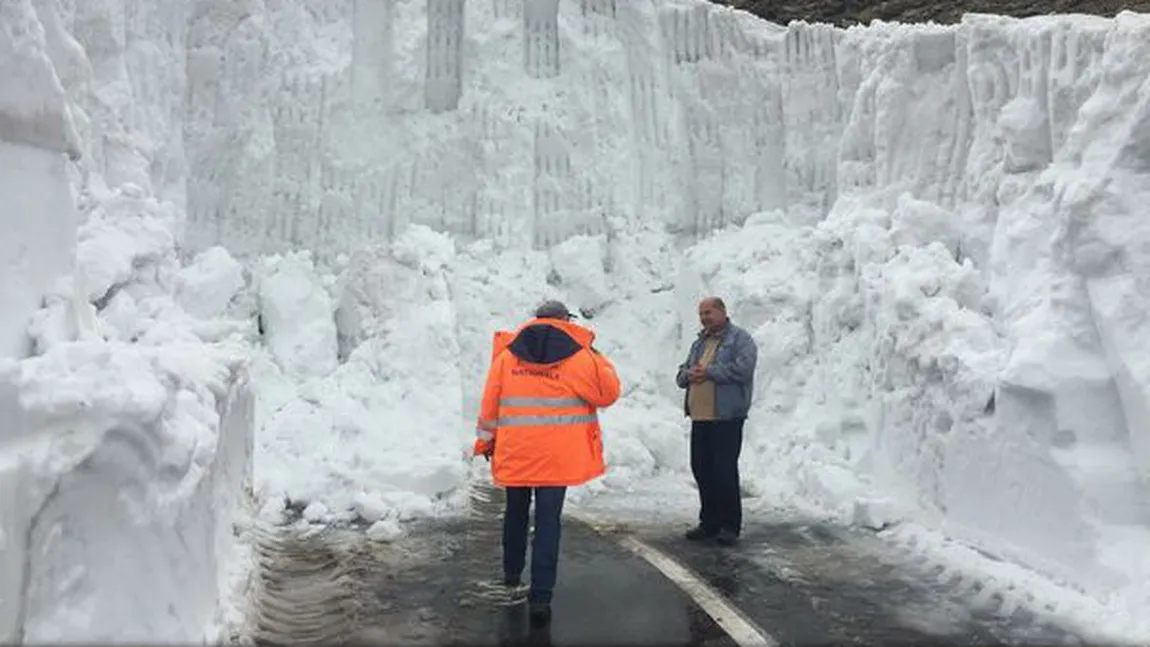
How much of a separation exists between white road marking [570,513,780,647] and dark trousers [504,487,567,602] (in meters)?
0.89

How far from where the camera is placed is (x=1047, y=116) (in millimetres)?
8312

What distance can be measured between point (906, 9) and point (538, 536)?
54.8ft

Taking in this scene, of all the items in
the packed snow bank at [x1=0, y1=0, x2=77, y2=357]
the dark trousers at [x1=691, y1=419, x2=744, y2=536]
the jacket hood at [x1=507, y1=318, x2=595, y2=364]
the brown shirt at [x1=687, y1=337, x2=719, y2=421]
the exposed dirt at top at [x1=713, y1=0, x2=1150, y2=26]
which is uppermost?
the exposed dirt at top at [x1=713, y1=0, x2=1150, y2=26]

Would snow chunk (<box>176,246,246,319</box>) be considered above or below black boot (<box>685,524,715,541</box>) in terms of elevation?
above

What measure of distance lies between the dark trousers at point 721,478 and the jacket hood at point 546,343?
2.20 m

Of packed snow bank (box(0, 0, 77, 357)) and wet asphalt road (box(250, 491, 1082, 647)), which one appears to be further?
wet asphalt road (box(250, 491, 1082, 647))

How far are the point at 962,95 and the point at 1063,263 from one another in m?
3.46

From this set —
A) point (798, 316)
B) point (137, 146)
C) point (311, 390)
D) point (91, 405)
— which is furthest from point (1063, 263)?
point (137, 146)

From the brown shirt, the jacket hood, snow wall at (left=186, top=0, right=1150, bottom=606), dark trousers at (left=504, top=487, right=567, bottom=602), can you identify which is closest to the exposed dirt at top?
snow wall at (left=186, top=0, right=1150, bottom=606)

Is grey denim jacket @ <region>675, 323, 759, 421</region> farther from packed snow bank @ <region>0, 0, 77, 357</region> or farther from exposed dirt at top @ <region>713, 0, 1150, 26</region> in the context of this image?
exposed dirt at top @ <region>713, 0, 1150, 26</region>

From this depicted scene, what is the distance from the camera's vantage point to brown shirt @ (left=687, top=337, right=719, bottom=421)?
302 inches

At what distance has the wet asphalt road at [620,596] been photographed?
5.27m

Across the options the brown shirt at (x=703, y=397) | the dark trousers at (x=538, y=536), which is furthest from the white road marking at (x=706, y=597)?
the brown shirt at (x=703, y=397)

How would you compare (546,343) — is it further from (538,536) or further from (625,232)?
(625,232)
